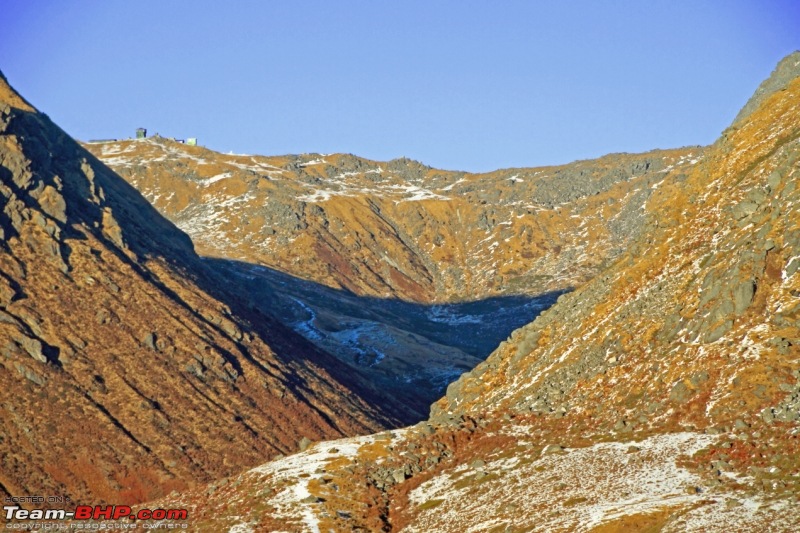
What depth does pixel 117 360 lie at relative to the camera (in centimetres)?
14075

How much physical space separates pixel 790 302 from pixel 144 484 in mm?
81786

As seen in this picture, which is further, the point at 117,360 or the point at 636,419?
the point at 117,360

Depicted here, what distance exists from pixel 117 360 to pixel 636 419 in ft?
292

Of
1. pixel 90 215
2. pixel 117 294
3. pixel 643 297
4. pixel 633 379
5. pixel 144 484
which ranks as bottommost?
pixel 144 484

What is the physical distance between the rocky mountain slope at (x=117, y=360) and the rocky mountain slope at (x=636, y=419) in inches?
1857

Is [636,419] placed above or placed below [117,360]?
below

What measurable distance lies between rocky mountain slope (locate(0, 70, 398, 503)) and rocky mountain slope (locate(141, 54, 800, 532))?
47176mm

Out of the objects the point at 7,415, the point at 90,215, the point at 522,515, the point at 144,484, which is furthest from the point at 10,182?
the point at 522,515

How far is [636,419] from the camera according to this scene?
7175 centimetres

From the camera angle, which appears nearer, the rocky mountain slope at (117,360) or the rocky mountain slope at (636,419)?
the rocky mountain slope at (636,419)

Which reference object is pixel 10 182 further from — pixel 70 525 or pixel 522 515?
pixel 522 515

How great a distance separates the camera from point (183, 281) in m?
170

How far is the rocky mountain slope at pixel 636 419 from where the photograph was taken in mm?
58469

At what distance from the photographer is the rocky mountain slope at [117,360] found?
403 feet
